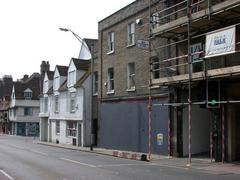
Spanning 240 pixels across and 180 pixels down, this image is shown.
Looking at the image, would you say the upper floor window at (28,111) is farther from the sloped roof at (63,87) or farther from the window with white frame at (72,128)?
the window with white frame at (72,128)

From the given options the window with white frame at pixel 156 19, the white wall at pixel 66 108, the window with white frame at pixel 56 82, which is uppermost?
the window with white frame at pixel 156 19

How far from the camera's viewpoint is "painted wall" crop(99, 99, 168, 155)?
28359mm

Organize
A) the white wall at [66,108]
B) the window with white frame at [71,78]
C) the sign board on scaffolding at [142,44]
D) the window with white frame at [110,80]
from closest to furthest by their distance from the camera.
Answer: the sign board on scaffolding at [142,44] < the window with white frame at [110,80] < the white wall at [66,108] < the window with white frame at [71,78]

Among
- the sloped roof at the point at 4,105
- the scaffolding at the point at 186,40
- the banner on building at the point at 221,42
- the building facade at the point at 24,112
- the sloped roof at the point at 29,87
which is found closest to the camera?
the banner on building at the point at 221,42

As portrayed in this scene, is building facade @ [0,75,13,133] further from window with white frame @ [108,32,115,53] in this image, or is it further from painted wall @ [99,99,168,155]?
painted wall @ [99,99,168,155]

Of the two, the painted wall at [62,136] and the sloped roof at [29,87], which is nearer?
the painted wall at [62,136]

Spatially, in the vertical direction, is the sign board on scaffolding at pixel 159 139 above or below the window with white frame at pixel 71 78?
below

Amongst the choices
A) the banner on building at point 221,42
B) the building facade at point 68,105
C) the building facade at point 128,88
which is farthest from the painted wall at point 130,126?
the banner on building at point 221,42

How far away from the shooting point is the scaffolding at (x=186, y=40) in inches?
861

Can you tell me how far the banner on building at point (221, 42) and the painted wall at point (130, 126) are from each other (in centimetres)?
694

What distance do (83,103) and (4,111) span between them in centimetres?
5693

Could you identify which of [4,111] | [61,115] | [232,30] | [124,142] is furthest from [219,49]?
[4,111]

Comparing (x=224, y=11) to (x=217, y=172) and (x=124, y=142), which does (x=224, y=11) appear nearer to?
(x=217, y=172)

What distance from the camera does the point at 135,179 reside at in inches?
619
